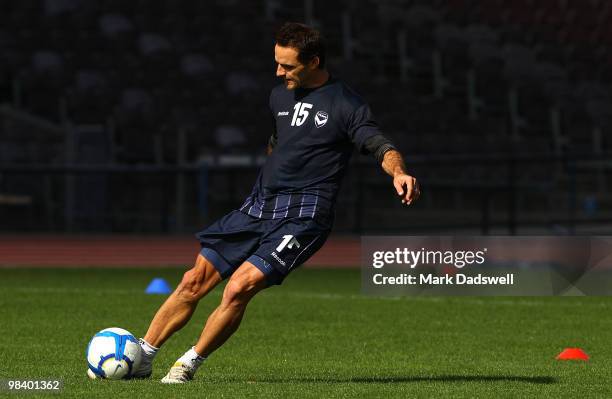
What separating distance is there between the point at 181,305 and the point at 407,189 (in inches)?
61.1

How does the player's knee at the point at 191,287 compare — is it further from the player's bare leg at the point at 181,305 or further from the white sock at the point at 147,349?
the white sock at the point at 147,349

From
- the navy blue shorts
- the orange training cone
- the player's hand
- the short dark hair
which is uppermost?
the short dark hair

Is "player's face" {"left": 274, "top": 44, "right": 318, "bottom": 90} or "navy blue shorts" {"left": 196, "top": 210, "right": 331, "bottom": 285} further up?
"player's face" {"left": 274, "top": 44, "right": 318, "bottom": 90}

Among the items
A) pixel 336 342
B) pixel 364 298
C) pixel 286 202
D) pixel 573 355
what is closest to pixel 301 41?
pixel 286 202

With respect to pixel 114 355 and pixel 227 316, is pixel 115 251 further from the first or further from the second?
pixel 227 316

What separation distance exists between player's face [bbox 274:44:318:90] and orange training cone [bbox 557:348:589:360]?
2936 millimetres

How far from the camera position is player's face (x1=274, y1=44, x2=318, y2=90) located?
280 inches

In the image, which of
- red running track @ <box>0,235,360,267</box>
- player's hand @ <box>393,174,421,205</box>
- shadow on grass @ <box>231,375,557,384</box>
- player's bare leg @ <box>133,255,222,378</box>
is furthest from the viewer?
red running track @ <box>0,235,360,267</box>

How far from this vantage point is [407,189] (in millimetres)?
6520

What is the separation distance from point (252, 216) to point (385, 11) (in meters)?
23.9

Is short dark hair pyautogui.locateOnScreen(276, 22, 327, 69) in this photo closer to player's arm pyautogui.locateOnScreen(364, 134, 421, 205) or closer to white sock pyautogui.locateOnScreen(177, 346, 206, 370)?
player's arm pyautogui.locateOnScreen(364, 134, 421, 205)

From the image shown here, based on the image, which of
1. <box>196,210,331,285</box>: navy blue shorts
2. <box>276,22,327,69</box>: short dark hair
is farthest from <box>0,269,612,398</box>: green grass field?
<box>276,22,327,69</box>: short dark hair

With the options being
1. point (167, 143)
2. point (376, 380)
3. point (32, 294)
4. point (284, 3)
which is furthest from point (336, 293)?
point (284, 3)

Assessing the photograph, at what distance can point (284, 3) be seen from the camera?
1170 inches
